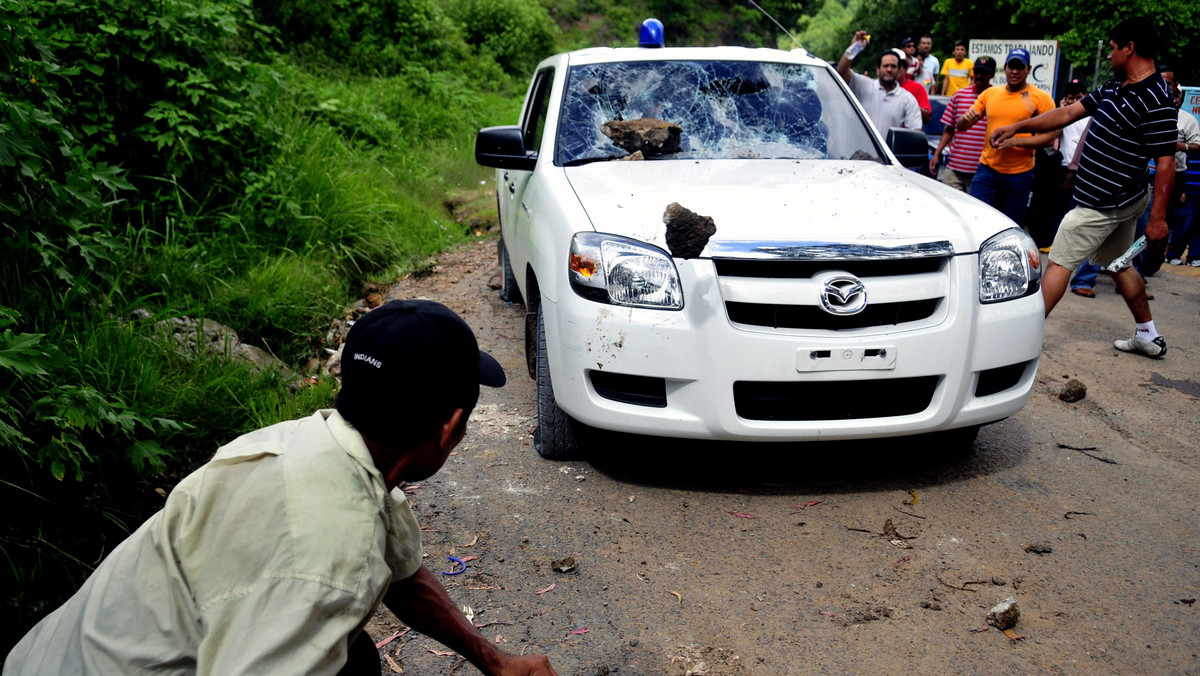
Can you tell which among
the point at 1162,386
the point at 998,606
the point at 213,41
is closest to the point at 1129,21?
the point at 1162,386

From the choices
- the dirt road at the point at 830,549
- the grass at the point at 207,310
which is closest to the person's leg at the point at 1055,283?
the dirt road at the point at 830,549

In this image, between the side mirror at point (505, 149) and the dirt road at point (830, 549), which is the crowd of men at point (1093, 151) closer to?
the dirt road at point (830, 549)

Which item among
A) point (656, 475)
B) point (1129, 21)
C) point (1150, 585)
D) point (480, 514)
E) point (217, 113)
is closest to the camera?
point (1150, 585)

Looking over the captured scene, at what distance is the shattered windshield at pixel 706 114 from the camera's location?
4.95 meters

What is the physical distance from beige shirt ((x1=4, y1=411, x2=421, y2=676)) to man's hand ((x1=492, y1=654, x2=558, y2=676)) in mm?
434

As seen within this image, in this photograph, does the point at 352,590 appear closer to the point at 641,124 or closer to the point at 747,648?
the point at 747,648

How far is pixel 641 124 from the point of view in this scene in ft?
16.4

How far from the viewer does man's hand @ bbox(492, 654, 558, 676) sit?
195 cm

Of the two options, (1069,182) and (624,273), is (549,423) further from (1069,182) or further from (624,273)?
(1069,182)

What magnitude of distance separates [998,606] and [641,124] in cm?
292

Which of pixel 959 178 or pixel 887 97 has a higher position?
pixel 887 97

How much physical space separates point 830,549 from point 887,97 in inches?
248

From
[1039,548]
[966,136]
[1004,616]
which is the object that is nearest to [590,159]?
[1039,548]

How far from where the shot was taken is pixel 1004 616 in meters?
3.02
